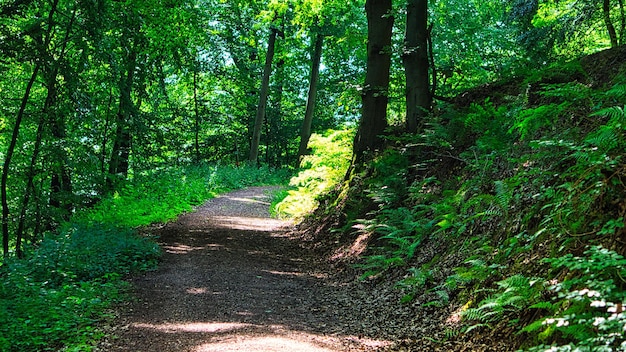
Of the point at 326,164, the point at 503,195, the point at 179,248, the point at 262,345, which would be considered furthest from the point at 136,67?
the point at 503,195

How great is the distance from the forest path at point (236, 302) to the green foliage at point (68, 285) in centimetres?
38

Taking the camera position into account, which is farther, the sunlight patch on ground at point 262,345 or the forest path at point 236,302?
the forest path at point 236,302

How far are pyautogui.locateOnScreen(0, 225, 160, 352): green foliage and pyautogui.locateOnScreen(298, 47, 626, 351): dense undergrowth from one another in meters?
3.88

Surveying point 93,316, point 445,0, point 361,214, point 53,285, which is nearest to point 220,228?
point 361,214

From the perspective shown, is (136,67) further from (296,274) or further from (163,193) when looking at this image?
(296,274)

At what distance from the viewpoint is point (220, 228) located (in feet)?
44.5

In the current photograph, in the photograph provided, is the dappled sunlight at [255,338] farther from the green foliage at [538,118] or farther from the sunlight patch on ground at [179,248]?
the sunlight patch on ground at [179,248]

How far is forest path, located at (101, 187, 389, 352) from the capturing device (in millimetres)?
5324

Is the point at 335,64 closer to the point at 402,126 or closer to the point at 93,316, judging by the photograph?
the point at 402,126

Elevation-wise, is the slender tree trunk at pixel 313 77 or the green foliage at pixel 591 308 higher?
the slender tree trunk at pixel 313 77

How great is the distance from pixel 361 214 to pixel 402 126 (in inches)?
102

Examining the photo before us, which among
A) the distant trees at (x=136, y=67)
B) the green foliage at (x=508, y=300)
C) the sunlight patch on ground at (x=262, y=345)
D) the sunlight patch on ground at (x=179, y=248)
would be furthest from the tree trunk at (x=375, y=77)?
the green foliage at (x=508, y=300)

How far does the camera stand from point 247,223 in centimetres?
1512

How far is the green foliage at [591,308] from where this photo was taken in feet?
10.2
